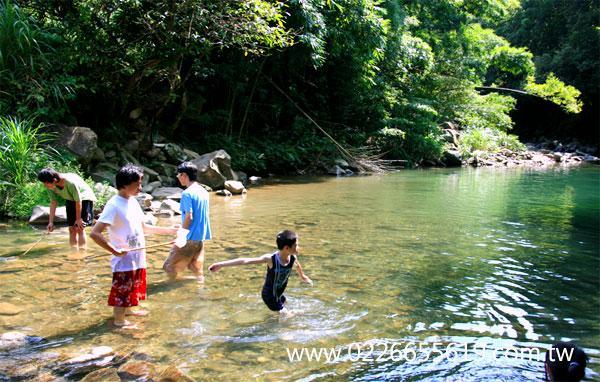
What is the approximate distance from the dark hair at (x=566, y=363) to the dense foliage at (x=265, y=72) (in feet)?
35.1

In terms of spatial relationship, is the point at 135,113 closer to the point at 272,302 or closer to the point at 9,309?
the point at 9,309

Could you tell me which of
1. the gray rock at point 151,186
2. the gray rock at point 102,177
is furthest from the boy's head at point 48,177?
the gray rock at point 151,186

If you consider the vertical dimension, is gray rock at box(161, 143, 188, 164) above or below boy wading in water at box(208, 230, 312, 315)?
above

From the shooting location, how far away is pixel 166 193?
495 inches

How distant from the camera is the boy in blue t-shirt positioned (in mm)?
5660

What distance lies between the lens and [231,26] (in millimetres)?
12836

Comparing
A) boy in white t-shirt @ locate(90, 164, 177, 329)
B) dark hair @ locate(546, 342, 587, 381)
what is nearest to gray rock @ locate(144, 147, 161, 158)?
boy in white t-shirt @ locate(90, 164, 177, 329)

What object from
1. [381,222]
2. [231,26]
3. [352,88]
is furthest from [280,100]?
[381,222]

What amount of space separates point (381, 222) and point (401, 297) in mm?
4476

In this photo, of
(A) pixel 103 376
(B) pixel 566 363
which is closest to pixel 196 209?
(A) pixel 103 376

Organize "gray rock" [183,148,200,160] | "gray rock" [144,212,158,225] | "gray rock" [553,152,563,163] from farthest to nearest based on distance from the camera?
"gray rock" [553,152,563,163]
"gray rock" [183,148,200,160]
"gray rock" [144,212,158,225]

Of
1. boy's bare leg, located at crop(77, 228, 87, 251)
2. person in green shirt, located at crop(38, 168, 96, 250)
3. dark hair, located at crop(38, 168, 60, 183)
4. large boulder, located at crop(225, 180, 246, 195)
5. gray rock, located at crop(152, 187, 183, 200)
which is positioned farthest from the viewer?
large boulder, located at crop(225, 180, 246, 195)

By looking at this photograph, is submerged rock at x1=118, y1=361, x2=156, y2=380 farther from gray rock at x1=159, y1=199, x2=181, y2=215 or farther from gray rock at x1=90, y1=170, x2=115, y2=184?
gray rock at x1=90, y1=170, x2=115, y2=184

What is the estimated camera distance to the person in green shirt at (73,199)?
6.79 metres
